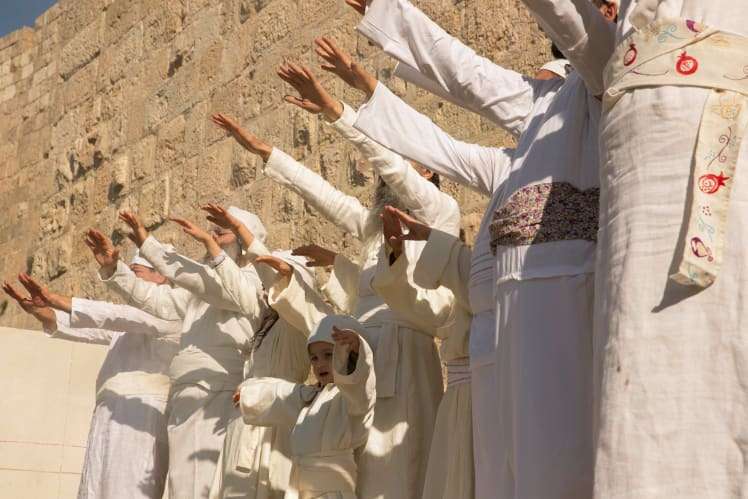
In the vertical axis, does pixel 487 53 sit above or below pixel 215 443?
above

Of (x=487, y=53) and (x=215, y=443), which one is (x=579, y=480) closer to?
(x=215, y=443)

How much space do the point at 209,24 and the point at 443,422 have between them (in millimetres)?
5220

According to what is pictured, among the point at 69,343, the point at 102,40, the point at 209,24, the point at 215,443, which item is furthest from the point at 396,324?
the point at 102,40

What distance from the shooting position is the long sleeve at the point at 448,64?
319 centimetres

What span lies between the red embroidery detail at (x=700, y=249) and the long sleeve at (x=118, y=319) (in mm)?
4033

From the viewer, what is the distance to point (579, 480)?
2.66 metres

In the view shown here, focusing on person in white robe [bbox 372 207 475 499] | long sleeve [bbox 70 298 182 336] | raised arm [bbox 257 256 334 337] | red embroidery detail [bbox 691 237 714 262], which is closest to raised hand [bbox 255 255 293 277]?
raised arm [bbox 257 256 334 337]

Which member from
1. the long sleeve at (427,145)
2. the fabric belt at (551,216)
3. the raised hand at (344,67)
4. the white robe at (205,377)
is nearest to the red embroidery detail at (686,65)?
the fabric belt at (551,216)

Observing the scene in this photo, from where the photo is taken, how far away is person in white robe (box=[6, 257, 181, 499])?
583cm

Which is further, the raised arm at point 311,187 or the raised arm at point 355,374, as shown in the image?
the raised arm at point 311,187

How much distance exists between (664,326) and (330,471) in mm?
2142

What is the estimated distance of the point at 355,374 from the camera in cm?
395

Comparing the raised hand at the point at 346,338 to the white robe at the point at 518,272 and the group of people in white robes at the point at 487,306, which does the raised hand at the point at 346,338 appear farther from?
the white robe at the point at 518,272

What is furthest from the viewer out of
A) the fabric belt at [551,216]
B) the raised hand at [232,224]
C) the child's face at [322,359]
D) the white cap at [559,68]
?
the raised hand at [232,224]
